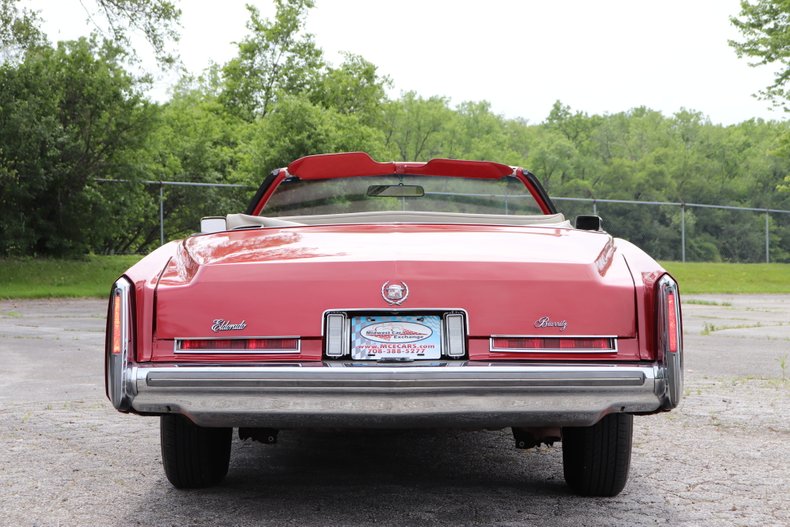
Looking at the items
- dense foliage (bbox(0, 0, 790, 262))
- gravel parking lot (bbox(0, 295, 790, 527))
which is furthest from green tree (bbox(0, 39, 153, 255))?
gravel parking lot (bbox(0, 295, 790, 527))

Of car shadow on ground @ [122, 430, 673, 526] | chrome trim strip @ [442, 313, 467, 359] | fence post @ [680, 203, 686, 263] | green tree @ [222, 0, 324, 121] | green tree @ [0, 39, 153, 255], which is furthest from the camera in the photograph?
green tree @ [222, 0, 324, 121]

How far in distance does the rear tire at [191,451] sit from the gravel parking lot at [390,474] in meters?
0.07

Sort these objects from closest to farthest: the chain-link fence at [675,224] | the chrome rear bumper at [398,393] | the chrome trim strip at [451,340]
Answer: the chrome rear bumper at [398,393]
the chrome trim strip at [451,340]
the chain-link fence at [675,224]

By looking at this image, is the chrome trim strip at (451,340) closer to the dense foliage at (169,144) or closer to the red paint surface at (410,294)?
the red paint surface at (410,294)

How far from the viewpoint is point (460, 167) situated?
5.64 m

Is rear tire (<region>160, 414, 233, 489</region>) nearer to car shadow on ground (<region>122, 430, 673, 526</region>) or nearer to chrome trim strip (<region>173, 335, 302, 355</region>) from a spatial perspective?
car shadow on ground (<region>122, 430, 673, 526</region>)

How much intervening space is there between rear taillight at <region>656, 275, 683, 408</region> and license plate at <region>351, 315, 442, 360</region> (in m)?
0.80

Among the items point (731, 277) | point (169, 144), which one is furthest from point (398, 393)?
point (169, 144)

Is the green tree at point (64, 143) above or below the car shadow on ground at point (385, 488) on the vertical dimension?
above

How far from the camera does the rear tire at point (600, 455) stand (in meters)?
4.09

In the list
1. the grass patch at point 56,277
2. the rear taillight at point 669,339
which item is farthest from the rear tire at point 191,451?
the grass patch at point 56,277

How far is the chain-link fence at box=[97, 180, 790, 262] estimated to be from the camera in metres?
29.5

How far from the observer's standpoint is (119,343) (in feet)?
12.1

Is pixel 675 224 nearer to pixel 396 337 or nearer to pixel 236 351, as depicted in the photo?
pixel 396 337
